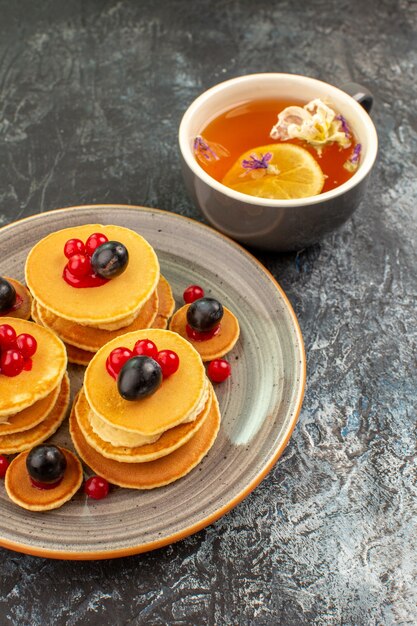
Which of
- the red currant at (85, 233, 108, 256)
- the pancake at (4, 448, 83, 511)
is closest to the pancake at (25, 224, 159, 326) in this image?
the red currant at (85, 233, 108, 256)

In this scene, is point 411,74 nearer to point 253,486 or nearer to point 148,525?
point 253,486

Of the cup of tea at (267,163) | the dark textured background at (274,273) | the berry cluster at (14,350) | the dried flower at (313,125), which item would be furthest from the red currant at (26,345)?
the dried flower at (313,125)

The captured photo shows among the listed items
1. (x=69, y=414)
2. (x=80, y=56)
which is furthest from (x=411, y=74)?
(x=69, y=414)

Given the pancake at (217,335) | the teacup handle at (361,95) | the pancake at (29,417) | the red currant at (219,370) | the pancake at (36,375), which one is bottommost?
the pancake at (29,417)

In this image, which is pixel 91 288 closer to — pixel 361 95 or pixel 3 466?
pixel 3 466

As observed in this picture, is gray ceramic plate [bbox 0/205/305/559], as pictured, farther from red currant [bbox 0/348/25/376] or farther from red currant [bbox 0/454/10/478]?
red currant [bbox 0/348/25/376]

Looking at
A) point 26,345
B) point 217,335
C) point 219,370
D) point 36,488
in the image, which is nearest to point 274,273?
point 217,335

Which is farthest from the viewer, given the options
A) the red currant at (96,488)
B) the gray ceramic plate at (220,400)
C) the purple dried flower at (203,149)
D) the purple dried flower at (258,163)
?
the purple dried flower at (203,149)

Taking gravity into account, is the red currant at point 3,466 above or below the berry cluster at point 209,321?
below

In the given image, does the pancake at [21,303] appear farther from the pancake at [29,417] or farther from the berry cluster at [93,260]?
the pancake at [29,417]
